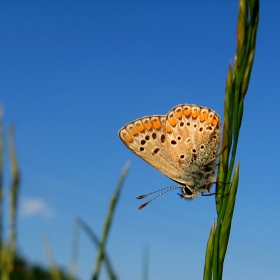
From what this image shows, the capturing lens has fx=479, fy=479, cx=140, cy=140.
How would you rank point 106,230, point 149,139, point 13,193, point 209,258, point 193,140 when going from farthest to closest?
point 149,139
point 193,140
point 209,258
point 13,193
point 106,230

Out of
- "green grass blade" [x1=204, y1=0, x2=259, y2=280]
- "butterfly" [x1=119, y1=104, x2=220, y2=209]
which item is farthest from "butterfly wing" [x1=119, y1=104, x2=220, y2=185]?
"green grass blade" [x1=204, y1=0, x2=259, y2=280]

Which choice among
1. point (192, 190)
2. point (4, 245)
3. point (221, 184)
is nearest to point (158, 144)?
point (192, 190)

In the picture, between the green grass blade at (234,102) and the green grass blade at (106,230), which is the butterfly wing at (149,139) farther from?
the green grass blade at (106,230)

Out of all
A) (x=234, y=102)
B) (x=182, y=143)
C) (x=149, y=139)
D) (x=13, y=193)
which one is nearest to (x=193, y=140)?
(x=182, y=143)

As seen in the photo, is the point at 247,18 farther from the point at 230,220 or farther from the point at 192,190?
the point at 192,190

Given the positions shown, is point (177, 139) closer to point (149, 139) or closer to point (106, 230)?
point (149, 139)

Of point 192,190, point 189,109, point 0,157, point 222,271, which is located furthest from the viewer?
point 189,109

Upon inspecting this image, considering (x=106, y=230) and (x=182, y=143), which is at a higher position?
(x=182, y=143)

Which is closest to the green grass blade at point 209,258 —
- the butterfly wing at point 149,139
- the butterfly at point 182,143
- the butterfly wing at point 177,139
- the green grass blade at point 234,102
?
the green grass blade at point 234,102
